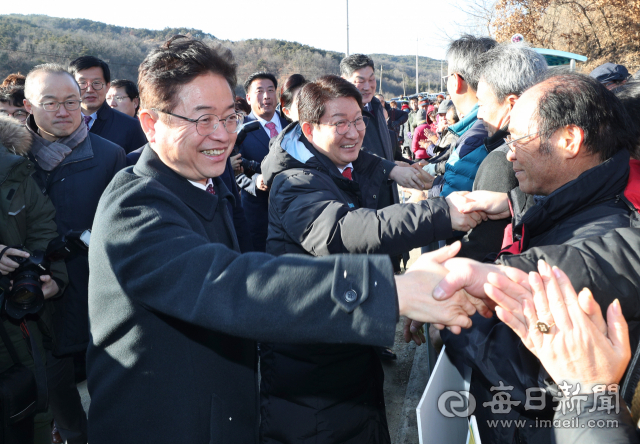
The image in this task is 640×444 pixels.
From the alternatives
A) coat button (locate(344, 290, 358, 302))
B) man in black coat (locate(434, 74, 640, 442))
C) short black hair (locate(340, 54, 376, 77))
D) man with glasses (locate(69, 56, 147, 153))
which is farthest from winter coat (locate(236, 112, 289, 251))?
coat button (locate(344, 290, 358, 302))

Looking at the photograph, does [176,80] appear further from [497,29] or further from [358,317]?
[497,29]

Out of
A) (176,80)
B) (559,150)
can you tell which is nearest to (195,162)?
(176,80)

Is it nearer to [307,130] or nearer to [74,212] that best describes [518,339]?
[307,130]

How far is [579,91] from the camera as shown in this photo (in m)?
1.74

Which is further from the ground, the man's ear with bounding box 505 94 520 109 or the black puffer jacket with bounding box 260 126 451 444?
the man's ear with bounding box 505 94 520 109

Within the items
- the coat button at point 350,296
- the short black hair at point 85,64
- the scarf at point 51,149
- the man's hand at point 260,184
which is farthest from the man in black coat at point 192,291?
the short black hair at point 85,64

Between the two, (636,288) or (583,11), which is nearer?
(636,288)

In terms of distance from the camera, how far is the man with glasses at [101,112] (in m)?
4.40

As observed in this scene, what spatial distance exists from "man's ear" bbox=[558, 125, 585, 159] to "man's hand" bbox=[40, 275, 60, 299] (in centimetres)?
276

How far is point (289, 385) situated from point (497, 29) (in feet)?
60.9

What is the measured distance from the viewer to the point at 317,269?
1183 mm

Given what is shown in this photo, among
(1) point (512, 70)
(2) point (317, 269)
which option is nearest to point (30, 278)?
(2) point (317, 269)

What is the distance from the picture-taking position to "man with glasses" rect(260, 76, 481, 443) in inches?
80.2

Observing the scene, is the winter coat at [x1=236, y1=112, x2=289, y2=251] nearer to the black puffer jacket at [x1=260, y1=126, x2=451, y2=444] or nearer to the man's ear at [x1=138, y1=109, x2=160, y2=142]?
the black puffer jacket at [x1=260, y1=126, x2=451, y2=444]
